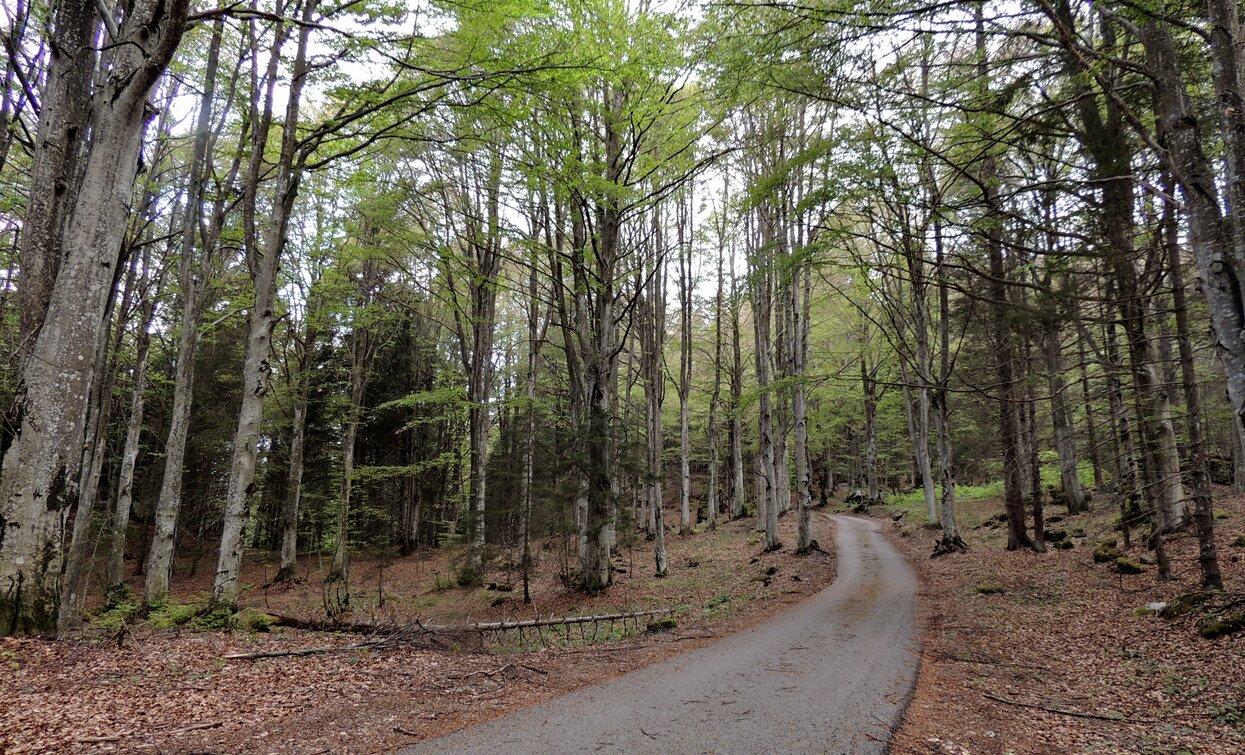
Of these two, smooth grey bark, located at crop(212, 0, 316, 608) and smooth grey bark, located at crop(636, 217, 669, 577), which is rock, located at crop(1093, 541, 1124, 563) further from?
smooth grey bark, located at crop(212, 0, 316, 608)

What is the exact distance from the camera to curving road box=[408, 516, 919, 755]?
13.2ft

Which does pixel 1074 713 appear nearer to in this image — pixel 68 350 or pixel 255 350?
pixel 68 350

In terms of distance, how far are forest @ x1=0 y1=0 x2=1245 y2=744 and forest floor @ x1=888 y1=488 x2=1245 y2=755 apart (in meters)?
0.77

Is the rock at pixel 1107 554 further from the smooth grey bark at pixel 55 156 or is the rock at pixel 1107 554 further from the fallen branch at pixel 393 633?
the smooth grey bark at pixel 55 156

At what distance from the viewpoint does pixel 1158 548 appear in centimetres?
852

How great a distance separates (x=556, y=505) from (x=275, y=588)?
44.7ft

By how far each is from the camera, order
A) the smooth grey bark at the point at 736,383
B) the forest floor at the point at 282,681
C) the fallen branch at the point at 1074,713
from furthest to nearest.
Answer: the smooth grey bark at the point at 736,383 → the fallen branch at the point at 1074,713 → the forest floor at the point at 282,681

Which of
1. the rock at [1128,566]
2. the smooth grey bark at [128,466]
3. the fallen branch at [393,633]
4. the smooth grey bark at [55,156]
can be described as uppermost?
the smooth grey bark at [55,156]

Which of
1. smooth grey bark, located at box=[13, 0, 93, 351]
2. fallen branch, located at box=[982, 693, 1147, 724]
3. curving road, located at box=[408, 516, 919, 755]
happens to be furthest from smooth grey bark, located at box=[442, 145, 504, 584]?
fallen branch, located at box=[982, 693, 1147, 724]

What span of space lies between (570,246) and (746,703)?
11.6 m

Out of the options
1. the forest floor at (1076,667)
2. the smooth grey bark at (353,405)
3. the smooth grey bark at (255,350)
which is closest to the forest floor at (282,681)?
the smooth grey bark at (255,350)

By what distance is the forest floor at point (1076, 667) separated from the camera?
4.35 meters

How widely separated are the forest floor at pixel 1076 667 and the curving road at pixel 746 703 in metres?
0.41

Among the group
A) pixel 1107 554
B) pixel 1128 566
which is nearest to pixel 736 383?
pixel 1107 554
